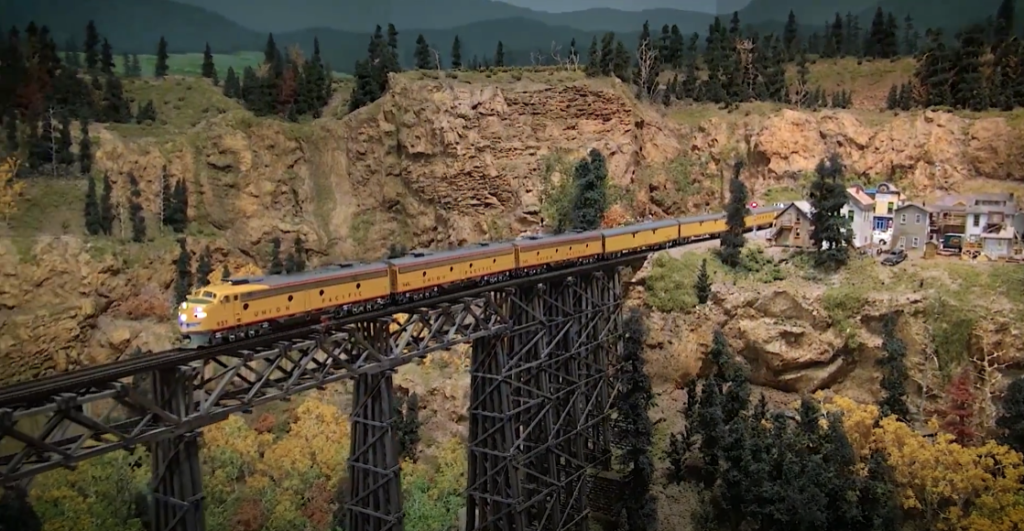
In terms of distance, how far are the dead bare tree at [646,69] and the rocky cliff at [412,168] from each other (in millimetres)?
4415

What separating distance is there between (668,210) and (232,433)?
1103 inches

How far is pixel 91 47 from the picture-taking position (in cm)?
4806

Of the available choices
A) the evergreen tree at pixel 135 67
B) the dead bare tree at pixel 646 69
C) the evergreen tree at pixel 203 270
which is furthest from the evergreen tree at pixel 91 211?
the dead bare tree at pixel 646 69

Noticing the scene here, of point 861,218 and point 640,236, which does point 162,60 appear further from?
point 861,218

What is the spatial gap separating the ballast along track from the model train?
2.30ft

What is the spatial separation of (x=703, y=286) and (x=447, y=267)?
1481cm

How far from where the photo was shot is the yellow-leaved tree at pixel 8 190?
3819 centimetres

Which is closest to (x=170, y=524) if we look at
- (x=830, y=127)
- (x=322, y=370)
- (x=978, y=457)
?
(x=322, y=370)

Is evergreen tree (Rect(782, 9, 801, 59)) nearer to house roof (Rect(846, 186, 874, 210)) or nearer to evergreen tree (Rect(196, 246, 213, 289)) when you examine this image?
house roof (Rect(846, 186, 874, 210))

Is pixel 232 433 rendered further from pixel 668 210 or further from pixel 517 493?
pixel 668 210

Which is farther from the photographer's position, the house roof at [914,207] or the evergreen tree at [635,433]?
the house roof at [914,207]

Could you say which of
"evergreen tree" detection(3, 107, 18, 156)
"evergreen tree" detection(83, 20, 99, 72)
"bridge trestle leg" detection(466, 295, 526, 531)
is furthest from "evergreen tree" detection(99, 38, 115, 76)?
"bridge trestle leg" detection(466, 295, 526, 531)

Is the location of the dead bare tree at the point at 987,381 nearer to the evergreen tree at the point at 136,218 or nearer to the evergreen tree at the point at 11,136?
the evergreen tree at the point at 136,218

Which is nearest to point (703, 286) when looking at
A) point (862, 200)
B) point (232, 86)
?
point (862, 200)
